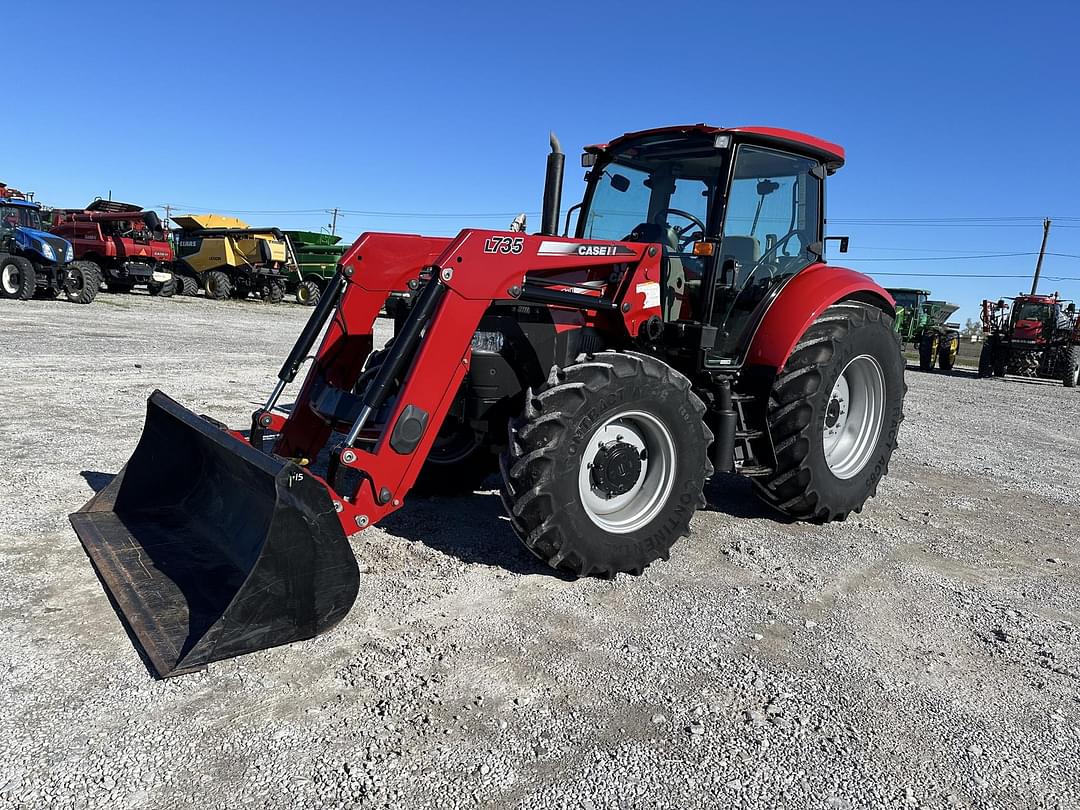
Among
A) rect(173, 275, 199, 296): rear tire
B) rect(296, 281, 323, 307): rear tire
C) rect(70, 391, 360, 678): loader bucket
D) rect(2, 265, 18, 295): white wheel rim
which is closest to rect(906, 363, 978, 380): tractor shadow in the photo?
rect(296, 281, 323, 307): rear tire

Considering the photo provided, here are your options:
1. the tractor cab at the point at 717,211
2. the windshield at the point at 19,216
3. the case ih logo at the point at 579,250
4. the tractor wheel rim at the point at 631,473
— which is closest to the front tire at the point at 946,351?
the tractor cab at the point at 717,211

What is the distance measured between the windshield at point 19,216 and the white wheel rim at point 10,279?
1175mm

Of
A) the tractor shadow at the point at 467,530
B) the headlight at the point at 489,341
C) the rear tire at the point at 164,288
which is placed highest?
the headlight at the point at 489,341

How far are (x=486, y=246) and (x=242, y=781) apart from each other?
8.28 ft

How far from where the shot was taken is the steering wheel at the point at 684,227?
501 centimetres

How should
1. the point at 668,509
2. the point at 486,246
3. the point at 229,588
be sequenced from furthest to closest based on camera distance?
the point at 668,509, the point at 486,246, the point at 229,588

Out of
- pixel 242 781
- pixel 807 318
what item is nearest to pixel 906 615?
pixel 807 318

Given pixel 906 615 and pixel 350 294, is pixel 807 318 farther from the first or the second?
pixel 350 294

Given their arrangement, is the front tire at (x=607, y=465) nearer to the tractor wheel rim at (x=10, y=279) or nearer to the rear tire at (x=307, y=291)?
the tractor wheel rim at (x=10, y=279)

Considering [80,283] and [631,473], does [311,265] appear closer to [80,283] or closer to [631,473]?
[80,283]

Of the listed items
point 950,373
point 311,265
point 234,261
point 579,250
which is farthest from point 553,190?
point 311,265

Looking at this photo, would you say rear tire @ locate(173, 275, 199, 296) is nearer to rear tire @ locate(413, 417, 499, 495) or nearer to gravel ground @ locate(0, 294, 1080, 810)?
gravel ground @ locate(0, 294, 1080, 810)

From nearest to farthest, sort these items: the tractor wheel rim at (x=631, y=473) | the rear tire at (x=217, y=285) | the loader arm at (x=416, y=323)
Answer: the loader arm at (x=416, y=323), the tractor wheel rim at (x=631, y=473), the rear tire at (x=217, y=285)

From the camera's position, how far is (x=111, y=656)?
2.93 m
